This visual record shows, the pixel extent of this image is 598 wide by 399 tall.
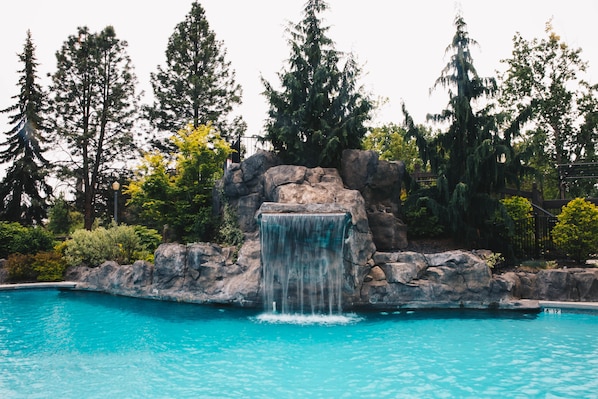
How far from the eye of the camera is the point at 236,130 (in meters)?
27.5

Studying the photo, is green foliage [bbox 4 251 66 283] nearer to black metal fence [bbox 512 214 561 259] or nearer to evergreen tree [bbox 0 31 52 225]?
evergreen tree [bbox 0 31 52 225]

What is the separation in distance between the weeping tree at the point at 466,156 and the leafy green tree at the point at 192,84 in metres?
15.2

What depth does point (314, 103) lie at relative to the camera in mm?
14875

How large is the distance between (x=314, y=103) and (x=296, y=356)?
9687 millimetres

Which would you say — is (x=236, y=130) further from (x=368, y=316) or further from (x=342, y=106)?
(x=368, y=316)

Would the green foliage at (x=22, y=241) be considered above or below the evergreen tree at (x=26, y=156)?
below

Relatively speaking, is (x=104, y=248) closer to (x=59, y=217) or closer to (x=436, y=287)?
(x=436, y=287)

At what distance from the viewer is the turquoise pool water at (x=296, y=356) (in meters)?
5.82

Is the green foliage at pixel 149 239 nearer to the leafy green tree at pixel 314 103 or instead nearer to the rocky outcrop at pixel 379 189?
the leafy green tree at pixel 314 103

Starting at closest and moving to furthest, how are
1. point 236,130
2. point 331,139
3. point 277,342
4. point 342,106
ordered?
point 277,342 → point 331,139 → point 342,106 → point 236,130

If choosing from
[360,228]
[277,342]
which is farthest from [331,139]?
[277,342]

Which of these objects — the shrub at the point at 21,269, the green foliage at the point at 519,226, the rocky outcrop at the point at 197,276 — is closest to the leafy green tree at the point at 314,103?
the rocky outcrop at the point at 197,276

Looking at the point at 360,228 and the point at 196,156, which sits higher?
the point at 196,156

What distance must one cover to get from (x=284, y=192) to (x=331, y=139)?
2.97m
